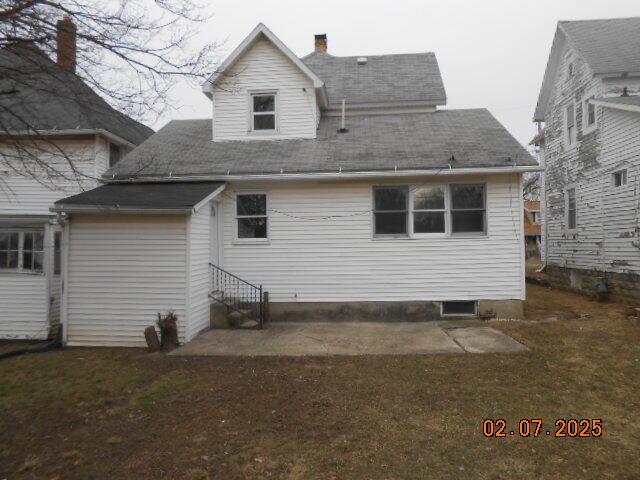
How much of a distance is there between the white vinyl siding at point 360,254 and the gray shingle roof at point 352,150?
20.2 inches

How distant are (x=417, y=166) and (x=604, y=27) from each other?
41.6 feet

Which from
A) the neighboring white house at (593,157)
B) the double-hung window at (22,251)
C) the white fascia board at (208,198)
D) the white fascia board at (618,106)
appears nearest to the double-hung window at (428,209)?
the white fascia board at (208,198)

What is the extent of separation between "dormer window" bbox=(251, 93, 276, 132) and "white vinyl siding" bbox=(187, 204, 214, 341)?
3.64 metres

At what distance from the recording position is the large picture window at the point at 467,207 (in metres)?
10.2

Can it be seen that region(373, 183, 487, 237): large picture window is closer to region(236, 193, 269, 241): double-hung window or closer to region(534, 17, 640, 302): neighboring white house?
region(236, 193, 269, 241): double-hung window

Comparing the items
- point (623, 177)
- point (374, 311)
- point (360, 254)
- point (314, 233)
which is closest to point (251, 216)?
point (314, 233)

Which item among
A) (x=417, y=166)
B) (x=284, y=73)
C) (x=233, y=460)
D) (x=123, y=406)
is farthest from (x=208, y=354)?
(x=284, y=73)

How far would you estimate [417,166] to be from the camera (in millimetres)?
9992

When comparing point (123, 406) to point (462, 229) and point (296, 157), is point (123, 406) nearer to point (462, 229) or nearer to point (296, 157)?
point (296, 157)

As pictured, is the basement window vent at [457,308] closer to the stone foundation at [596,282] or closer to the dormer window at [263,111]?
the stone foundation at [596,282]

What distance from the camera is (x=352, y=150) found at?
36.6 ft

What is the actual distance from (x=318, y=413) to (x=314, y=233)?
5.87 metres

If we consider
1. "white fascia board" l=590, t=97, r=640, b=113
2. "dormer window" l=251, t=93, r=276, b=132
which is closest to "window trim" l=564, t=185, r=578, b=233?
"white fascia board" l=590, t=97, r=640, b=113

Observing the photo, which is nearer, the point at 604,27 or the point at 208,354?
the point at 208,354
